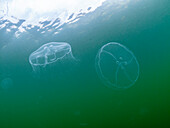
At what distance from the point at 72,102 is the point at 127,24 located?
39.4ft

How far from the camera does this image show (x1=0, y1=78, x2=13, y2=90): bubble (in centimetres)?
1390

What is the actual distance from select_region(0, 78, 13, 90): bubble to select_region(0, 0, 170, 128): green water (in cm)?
41

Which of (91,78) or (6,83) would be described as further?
(91,78)

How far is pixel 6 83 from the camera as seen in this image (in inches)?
571

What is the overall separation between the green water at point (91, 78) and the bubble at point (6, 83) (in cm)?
41

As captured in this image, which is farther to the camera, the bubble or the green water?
the bubble

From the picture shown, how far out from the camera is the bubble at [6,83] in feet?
45.6

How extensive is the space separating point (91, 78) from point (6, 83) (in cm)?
1063

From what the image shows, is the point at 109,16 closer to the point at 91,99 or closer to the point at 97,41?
the point at 97,41

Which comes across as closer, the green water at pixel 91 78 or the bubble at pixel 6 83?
the green water at pixel 91 78

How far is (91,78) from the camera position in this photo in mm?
19000

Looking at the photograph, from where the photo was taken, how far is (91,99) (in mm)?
15641

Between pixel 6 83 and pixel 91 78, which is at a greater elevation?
pixel 6 83

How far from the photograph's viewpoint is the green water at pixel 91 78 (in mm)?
10125
